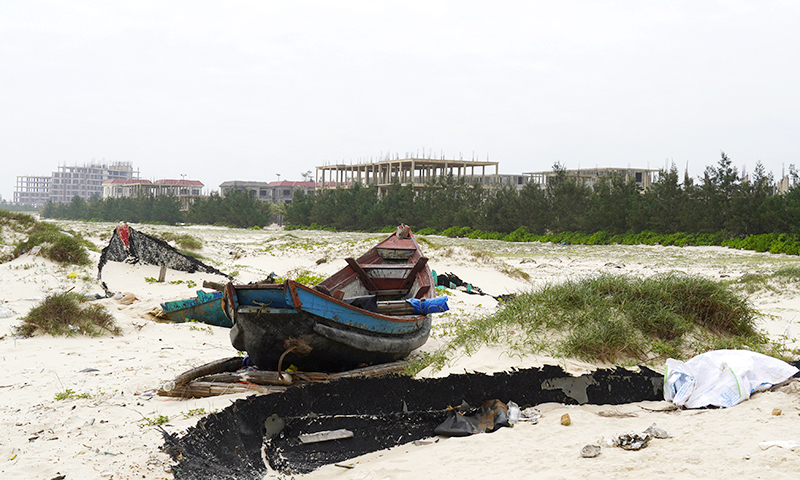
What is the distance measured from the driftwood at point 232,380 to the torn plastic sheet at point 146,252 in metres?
7.66

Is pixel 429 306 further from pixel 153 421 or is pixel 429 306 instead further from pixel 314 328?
pixel 153 421

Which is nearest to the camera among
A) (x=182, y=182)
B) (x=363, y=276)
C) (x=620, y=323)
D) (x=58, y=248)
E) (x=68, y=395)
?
(x=68, y=395)

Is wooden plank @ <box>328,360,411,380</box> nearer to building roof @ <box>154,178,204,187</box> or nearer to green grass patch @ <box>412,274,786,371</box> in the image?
green grass patch @ <box>412,274,786,371</box>

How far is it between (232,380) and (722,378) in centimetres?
471

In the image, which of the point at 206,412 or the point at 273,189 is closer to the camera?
the point at 206,412

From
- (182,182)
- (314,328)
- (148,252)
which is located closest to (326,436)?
(314,328)

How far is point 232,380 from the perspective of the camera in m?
6.11

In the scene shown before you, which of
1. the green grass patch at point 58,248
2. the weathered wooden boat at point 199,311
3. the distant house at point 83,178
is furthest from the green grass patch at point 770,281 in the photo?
the distant house at point 83,178

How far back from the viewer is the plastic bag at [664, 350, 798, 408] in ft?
16.8

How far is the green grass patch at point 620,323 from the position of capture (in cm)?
641

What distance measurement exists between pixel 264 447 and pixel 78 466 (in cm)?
135

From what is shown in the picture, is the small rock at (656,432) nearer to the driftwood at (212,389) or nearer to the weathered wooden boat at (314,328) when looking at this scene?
the weathered wooden boat at (314,328)

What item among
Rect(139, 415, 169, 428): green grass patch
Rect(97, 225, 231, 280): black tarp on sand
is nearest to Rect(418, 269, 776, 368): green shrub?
Rect(139, 415, 169, 428): green grass patch

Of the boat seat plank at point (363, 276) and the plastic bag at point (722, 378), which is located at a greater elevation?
the boat seat plank at point (363, 276)
